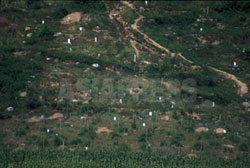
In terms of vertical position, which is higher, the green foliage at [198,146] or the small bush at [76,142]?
the small bush at [76,142]

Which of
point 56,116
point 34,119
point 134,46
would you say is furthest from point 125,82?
point 34,119

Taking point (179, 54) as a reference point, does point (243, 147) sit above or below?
below

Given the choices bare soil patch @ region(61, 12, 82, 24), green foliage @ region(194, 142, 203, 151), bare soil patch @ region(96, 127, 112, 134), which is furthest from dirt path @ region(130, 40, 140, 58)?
green foliage @ region(194, 142, 203, 151)

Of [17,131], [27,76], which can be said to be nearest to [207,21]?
[27,76]

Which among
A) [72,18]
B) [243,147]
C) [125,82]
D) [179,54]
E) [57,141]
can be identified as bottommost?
[243,147]

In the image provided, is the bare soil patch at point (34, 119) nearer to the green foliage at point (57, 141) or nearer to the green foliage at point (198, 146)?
the green foliage at point (57, 141)

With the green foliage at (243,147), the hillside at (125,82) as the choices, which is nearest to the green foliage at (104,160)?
the hillside at (125,82)

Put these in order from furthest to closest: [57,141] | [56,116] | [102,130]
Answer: [56,116] < [102,130] < [57,141]

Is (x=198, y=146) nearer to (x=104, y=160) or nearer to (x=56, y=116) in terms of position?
(x=104, y=160)
